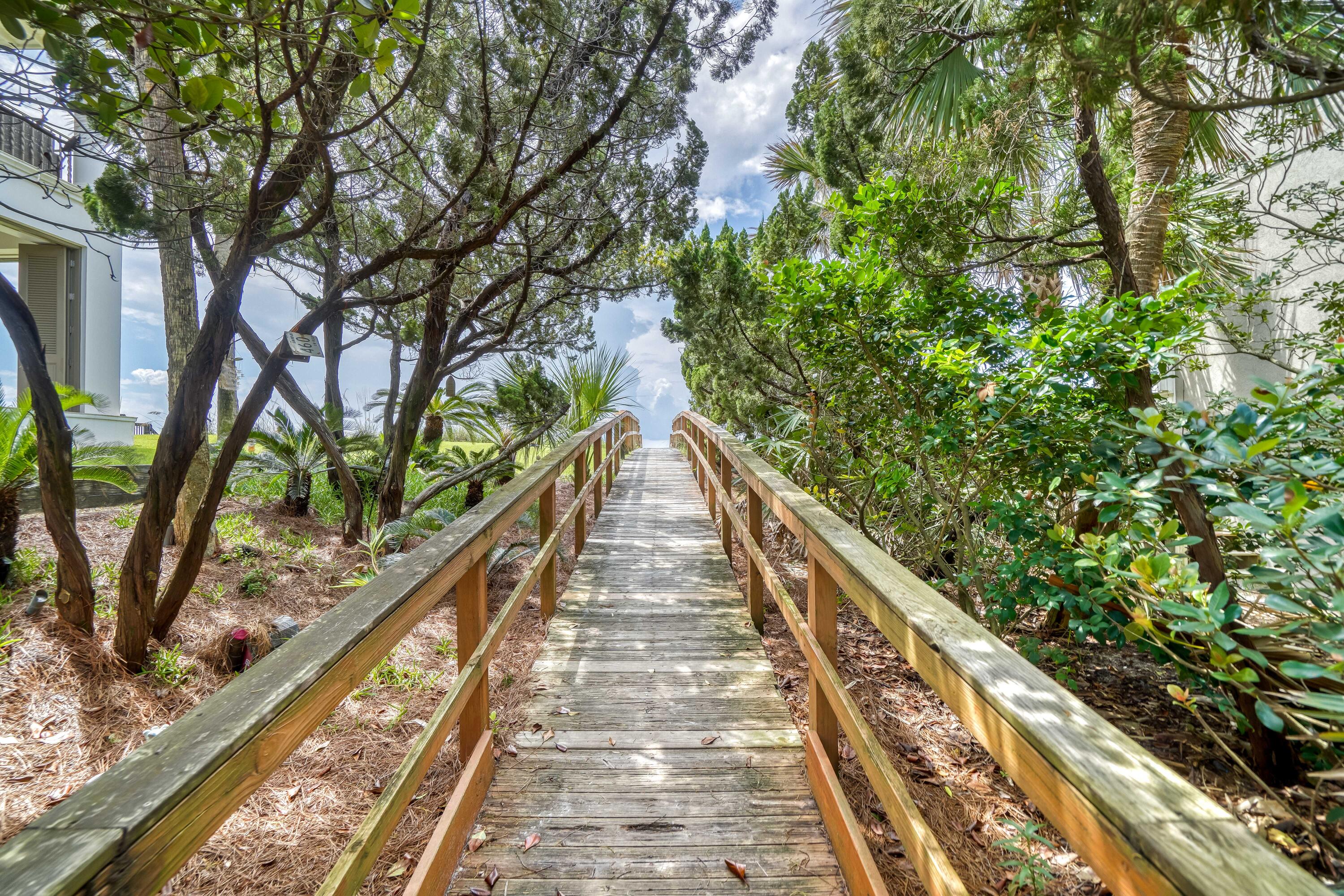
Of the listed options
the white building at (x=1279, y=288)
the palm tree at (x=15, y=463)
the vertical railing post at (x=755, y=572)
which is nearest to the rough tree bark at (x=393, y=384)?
the palm tree at (x=15, y=463)

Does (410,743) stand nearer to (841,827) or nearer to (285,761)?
(285,761)

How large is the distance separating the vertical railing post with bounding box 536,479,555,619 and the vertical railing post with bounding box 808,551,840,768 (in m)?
1.58

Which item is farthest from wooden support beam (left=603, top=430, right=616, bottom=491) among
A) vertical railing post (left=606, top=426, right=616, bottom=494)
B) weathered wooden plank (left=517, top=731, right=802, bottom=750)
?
weathered wooden plank (left=517, top=731, right=802, bottom=750)

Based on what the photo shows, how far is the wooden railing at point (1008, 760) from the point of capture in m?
0.62

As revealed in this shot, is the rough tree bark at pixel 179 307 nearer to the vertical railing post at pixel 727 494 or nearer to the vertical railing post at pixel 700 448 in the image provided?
the vertical railing post at pixel 727 494

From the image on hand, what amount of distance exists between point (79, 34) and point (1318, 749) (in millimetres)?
4325

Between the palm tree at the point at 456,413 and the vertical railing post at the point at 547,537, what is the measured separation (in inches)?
170

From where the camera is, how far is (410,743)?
256 cm

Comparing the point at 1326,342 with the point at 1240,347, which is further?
the point at 1240,347

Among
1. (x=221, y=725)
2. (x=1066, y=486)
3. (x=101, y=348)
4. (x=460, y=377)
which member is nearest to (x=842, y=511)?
(x=1066, y=486)

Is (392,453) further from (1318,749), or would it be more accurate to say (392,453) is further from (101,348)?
(101,348)

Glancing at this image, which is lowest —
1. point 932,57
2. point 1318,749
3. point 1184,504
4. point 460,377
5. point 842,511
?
point 1318,749

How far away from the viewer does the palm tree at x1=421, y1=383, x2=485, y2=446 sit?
7.06 m

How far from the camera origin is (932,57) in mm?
3799
